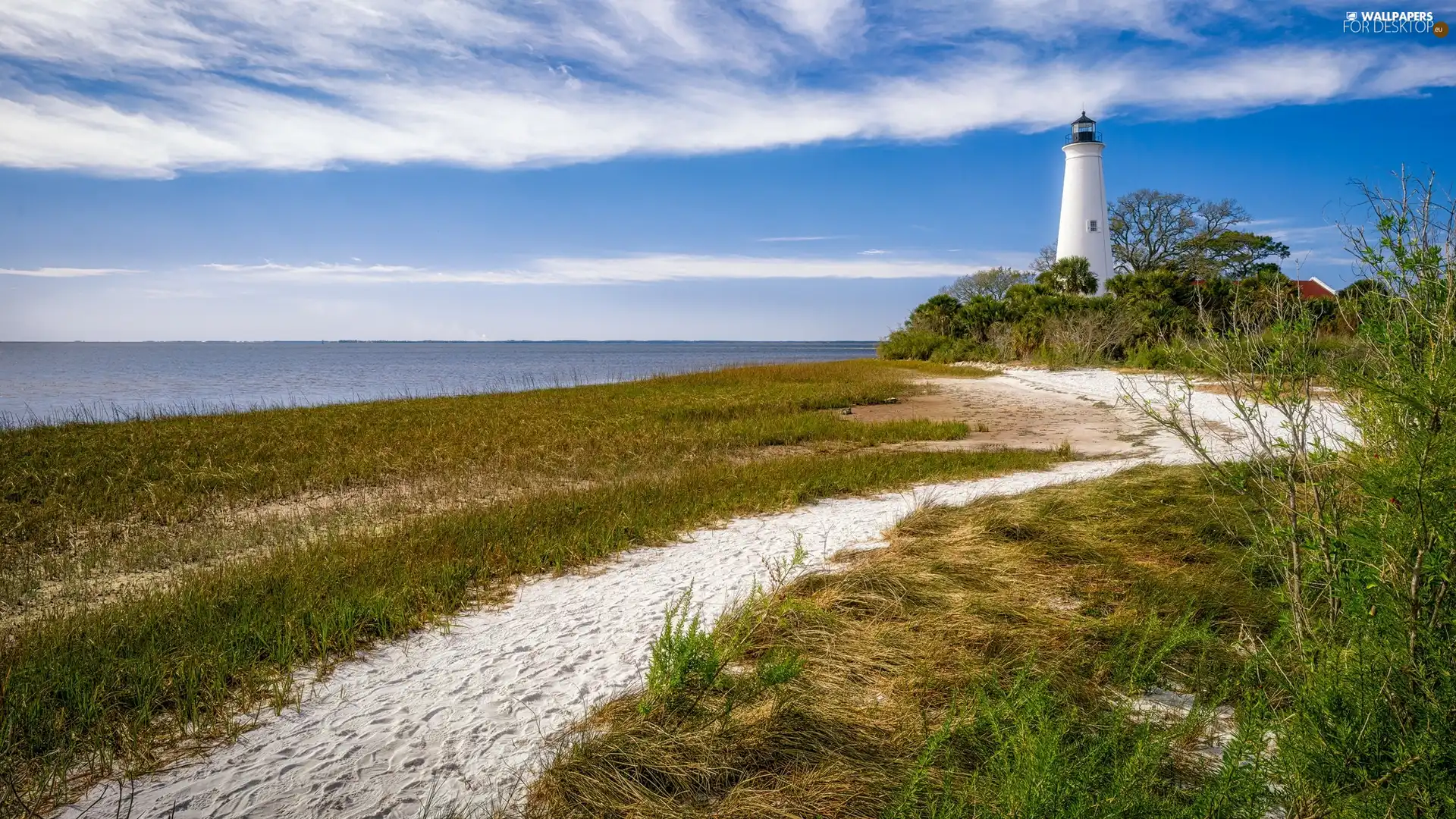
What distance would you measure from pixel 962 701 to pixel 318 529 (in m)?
6.13

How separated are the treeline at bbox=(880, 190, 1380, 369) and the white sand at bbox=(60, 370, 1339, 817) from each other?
45.5ft

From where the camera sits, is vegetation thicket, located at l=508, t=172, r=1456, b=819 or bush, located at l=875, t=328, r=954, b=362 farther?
bush, located at l=875, t=328, r=954, b=362

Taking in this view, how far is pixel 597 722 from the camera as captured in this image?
335 centimetres

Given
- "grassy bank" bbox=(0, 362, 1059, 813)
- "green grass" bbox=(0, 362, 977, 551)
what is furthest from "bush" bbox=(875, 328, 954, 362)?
"grassy bank" bbox=(0, 362, 1059, 813)

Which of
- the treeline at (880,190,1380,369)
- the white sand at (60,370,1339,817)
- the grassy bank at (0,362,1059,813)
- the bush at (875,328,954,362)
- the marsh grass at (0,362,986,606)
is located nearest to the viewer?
the white sand at (60,370,1339,817)

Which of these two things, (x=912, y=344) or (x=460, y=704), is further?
(x=912, y=344)

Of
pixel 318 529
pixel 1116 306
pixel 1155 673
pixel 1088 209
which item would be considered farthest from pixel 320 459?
pixel 1088 209

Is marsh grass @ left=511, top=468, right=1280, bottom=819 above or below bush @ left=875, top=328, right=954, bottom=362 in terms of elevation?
below

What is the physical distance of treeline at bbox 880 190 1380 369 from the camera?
26.8 metres

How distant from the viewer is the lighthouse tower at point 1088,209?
43.2 m

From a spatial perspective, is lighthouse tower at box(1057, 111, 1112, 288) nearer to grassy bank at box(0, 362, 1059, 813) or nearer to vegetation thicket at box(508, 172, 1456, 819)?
grassy bank at box(0, 362, 1059, 813)

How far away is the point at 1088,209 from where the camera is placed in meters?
43.2

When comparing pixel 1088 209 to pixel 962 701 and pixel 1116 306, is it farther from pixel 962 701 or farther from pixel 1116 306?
pixel 962 701

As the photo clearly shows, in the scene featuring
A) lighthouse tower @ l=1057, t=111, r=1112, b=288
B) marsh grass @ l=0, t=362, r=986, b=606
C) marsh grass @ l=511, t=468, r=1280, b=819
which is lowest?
marsh grass @ l=0, t=362, r=986, b=606
